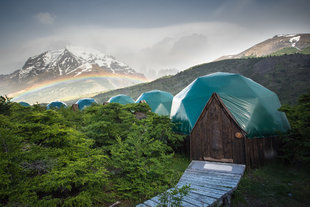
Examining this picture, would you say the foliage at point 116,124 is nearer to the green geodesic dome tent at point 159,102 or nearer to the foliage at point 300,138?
the foliage at point 300,138

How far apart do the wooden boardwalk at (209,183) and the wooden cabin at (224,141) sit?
1.64 ft

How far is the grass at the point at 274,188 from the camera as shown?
16.8 ft

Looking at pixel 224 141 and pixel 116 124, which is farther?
pixel 116 124

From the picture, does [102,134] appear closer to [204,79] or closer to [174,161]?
[174,161]

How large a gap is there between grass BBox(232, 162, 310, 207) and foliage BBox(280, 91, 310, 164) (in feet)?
2.07

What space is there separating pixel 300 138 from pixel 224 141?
3477 millimetres

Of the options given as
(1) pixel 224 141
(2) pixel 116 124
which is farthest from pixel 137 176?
(1) pixel 224 141

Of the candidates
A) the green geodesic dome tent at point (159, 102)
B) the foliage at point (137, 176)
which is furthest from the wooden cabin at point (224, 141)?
the green geodesic dome tent at point (159, 102)

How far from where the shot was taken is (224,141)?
296 inches

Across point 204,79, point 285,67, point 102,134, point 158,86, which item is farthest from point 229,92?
point 158,86

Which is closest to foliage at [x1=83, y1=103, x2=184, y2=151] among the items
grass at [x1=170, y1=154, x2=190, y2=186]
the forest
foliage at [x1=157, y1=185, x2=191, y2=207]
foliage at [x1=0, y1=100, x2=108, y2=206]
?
the forest

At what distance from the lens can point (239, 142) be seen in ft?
23.9

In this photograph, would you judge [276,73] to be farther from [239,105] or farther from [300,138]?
[239,105]

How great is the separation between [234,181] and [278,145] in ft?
14.7
